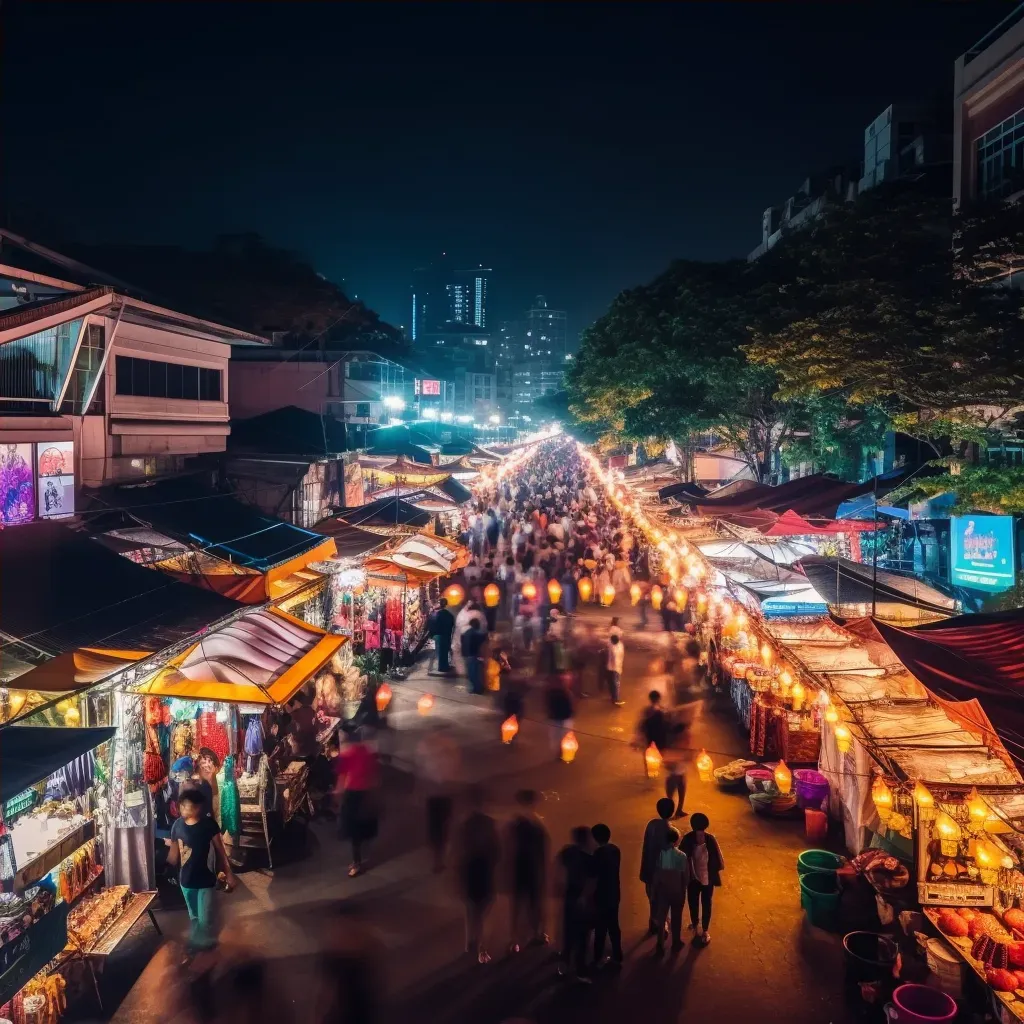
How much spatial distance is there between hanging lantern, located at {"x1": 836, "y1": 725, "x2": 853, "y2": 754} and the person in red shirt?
5.20 metres

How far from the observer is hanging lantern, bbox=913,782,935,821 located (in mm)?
7680

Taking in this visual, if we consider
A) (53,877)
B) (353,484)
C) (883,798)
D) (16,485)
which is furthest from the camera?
(353,484)

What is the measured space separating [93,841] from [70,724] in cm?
125

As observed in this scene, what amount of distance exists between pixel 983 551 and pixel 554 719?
Result: 7689 millimetres

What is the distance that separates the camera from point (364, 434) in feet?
103

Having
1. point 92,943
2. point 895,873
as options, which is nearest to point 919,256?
point 895,873

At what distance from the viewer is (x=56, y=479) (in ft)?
44.9

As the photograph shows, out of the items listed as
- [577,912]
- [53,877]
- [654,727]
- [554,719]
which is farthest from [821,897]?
[53,877]

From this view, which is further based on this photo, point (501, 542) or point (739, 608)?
point (501, 542)

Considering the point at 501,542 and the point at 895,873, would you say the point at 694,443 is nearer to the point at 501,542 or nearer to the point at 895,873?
the point at 501,542

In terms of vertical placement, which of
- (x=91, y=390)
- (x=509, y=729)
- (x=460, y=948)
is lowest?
(x=460, y=948)

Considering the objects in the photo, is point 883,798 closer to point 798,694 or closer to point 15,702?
point 798,694

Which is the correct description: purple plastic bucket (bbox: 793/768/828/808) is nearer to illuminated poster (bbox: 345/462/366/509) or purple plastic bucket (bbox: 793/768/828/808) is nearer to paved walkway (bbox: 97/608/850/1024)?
paved walkway (bbox: 97/608/850/1024)

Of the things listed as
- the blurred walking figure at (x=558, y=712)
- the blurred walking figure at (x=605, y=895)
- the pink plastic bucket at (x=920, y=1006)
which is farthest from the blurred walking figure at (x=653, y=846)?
the blurred walking figure at (x=558, y=712)
